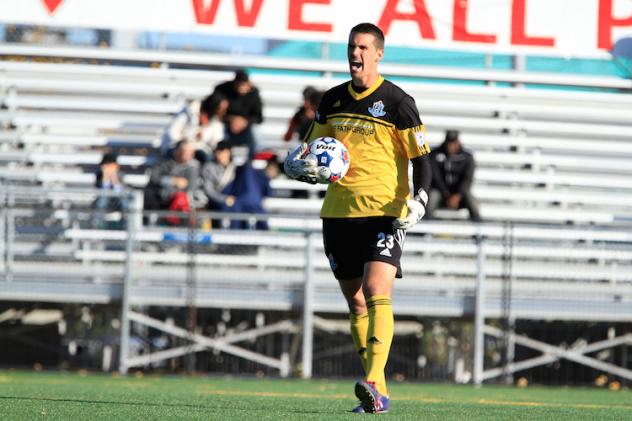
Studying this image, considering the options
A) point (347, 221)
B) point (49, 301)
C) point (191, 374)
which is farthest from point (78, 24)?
point (347, 221)

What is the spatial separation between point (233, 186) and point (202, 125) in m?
1.64

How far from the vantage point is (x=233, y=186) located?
571 inches

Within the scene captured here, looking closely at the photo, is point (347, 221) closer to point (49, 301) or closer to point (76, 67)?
point (49, 301)

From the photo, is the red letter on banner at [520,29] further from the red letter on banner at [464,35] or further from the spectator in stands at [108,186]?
the spectator in stands at [108,186]

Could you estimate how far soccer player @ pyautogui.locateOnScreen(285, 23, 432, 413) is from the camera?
7.30 m

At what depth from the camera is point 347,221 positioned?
24.6 ft

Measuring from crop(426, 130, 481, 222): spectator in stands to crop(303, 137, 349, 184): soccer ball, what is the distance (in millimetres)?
7344

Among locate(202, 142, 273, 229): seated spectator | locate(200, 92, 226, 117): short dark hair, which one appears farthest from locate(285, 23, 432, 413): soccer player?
locate(200, 92, 226, 117): short dark hair

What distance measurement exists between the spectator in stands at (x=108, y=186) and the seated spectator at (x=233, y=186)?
1.03m

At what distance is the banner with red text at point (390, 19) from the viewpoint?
17.1 meters

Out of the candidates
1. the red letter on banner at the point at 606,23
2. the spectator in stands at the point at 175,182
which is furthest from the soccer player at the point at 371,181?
the red letter on banner at the point at 606,23

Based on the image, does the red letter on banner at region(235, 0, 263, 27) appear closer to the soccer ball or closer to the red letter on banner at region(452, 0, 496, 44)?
the red letter on banner at region(452, 0, 496, 44)

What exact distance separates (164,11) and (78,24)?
1.15 meters

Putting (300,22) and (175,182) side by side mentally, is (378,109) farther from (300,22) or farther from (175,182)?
(300,22)
